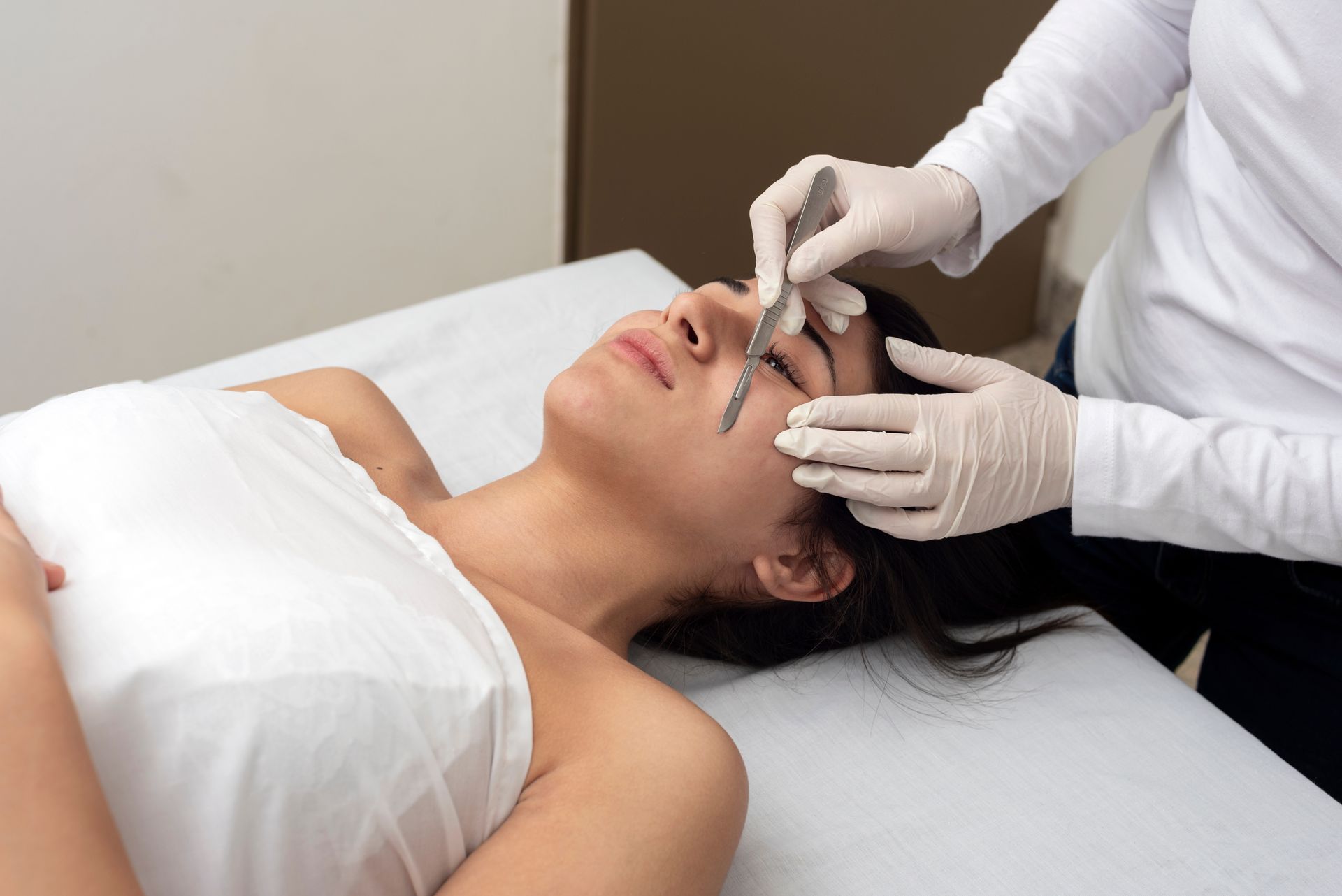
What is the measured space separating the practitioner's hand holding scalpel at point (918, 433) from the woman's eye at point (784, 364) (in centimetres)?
3

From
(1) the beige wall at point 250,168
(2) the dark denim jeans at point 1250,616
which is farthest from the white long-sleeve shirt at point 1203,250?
(1) the beige wall at point 250,168

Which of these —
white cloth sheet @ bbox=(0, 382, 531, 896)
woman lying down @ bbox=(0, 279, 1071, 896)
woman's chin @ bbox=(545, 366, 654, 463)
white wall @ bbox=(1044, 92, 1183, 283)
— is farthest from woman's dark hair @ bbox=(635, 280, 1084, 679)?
white wall @ bbox=(1044, 92, 1183, 283)

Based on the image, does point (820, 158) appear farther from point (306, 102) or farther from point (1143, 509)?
point (306, 102)

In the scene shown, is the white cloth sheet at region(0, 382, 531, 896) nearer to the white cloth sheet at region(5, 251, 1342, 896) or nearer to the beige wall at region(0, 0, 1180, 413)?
the white cloth sheet at region(5, 251, 1342, 896)

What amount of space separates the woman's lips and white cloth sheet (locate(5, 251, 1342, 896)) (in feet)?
1.23

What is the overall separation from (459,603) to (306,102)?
4.90ft

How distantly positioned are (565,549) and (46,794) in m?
0.60

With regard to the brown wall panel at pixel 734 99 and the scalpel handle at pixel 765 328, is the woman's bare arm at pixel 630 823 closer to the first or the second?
the scalpel handle at pixel 765 328

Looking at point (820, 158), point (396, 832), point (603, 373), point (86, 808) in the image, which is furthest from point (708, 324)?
point (86, 808)

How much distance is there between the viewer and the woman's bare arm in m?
0.84

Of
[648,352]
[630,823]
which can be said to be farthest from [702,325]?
[630,823]

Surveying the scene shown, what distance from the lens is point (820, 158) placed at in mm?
1355

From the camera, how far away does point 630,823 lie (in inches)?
34.4

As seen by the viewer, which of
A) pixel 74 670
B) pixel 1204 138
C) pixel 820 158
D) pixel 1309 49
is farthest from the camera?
pixel 820 158
